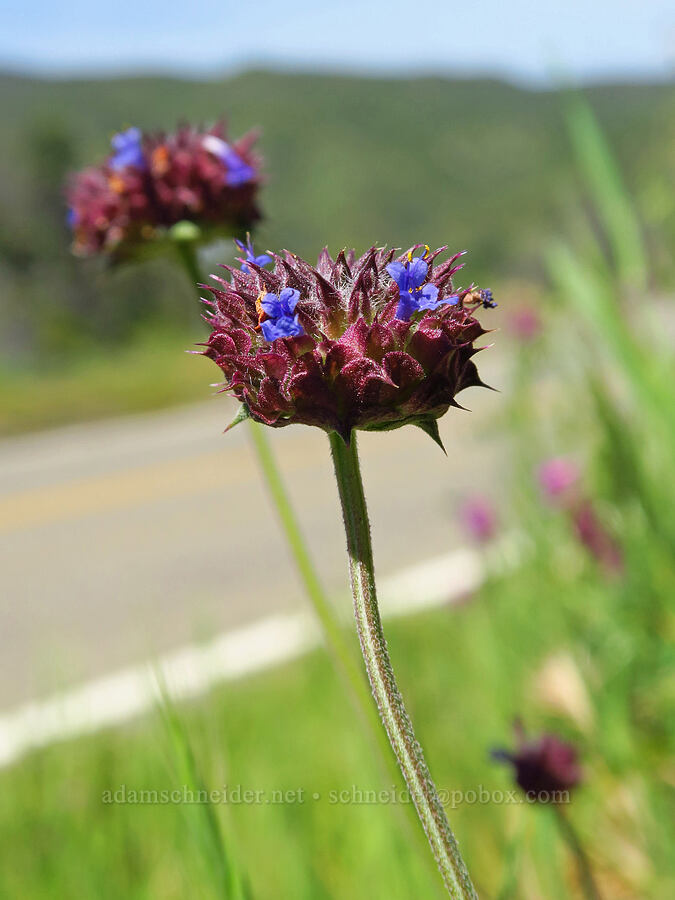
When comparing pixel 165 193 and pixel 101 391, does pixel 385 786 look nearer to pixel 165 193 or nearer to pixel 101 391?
pixel 165 193

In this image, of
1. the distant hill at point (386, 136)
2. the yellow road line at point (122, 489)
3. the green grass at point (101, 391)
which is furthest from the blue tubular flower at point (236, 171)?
the distant hill at point (386, 136)

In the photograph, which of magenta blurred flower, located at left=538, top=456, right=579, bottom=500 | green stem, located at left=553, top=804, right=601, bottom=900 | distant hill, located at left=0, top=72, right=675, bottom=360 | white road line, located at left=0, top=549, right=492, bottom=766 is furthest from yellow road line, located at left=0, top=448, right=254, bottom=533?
distant hill, located at left=0, top=72, right=675, bottom=360

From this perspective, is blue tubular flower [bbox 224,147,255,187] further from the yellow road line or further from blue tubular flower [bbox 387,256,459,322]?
the yellow road line

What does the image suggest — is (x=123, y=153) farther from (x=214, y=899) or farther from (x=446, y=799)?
(x=446, y=799)

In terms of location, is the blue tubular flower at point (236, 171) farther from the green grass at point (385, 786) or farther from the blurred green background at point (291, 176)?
the blurred green background at point (291, 176)

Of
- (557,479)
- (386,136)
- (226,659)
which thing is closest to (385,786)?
(557,479)

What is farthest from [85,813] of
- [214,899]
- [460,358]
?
[460,358]

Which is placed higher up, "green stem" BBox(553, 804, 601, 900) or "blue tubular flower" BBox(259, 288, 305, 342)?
"blue tubular flower" BBox(259, 288, 305, 342)
